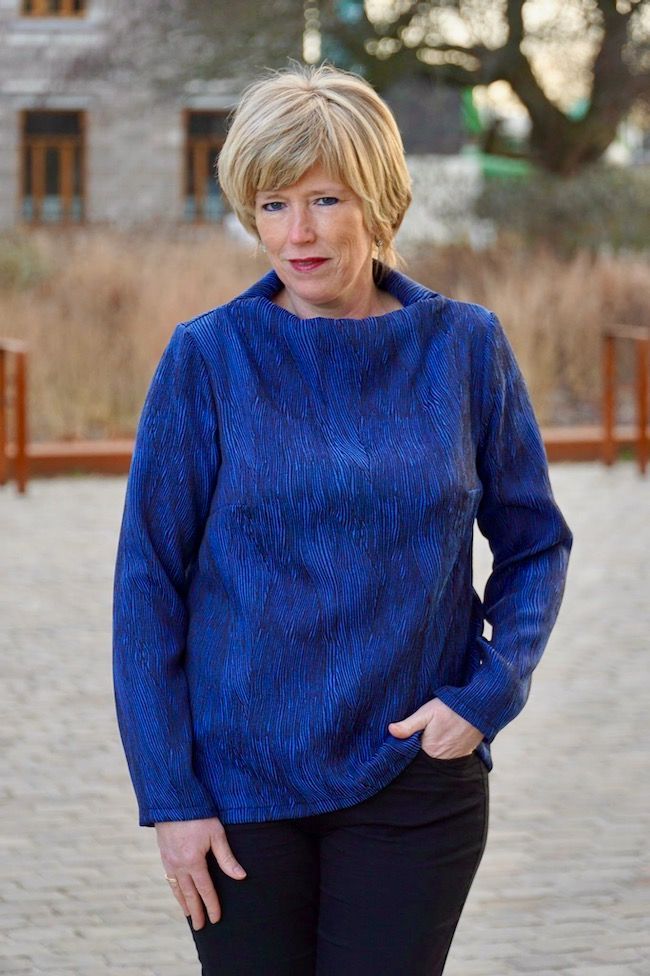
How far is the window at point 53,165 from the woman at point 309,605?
114 feet

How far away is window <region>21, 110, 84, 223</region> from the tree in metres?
14.5

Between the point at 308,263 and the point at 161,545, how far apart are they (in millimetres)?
391

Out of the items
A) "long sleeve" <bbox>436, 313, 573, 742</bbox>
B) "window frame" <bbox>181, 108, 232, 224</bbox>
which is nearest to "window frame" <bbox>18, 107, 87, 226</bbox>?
"window frame" <bbox>181, 108, 232, 224</bbox>

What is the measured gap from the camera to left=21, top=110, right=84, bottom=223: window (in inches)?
1438

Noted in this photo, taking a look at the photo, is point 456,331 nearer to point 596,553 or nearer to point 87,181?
point 596,553

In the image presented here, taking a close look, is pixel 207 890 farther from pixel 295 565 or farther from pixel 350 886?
pixel 295 565

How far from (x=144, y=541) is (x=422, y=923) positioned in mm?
565

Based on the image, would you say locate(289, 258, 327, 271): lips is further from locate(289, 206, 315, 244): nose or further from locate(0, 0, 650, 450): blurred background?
locate(0, 0, 650, 450): blurred background

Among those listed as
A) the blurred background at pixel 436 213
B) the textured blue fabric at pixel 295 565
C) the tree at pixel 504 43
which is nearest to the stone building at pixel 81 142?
the blurred background at pixel 436 213

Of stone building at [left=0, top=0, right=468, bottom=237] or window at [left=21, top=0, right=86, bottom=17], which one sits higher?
window at [left=21, top=0, right=86, bottom=17]

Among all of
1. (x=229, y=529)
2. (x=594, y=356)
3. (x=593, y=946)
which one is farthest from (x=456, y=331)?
(x=594, y=356)

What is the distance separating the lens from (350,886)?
88.1 inches

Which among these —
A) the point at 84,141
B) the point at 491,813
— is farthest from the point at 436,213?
the point at 491,813

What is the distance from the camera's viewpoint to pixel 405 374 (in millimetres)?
2322
